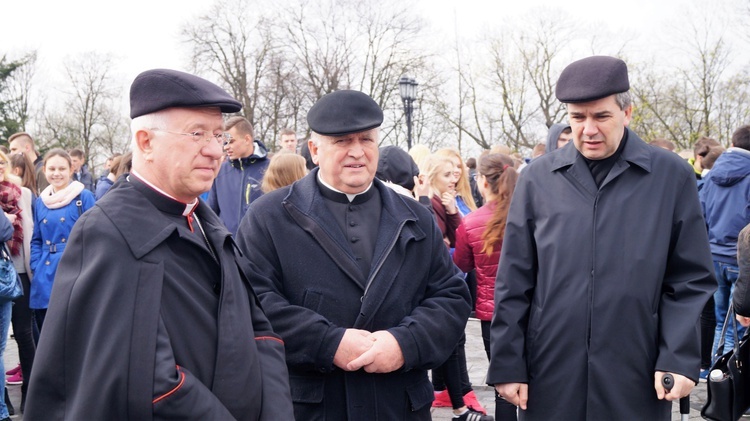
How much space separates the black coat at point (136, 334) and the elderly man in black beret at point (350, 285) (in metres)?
0.70

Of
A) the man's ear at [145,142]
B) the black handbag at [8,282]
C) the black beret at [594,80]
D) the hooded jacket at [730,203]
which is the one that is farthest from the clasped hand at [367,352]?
the hooded jacket at [730,203]

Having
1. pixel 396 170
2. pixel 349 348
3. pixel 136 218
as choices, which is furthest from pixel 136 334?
pixel 396 170

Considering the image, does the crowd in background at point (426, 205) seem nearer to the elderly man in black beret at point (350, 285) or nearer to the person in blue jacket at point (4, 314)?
the person in blue jacket at point (4, 314)

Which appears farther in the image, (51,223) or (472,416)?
(51,223)

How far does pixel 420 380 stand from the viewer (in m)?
3.27

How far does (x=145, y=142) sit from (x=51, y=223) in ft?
14.4

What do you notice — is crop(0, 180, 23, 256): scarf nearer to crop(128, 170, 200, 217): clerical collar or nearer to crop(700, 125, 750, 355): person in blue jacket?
crop(128, 170, 200, 217): clerical collar

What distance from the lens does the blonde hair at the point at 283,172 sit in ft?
18.6

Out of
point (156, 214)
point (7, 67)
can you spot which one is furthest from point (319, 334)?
point (7, 67)

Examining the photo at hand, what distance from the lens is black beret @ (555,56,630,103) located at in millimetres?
3094

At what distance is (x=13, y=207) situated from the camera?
6031 millimetres

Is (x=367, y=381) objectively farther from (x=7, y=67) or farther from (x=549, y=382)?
(x=7, y=67)

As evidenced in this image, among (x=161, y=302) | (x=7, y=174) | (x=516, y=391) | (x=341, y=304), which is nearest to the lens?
(x=161, y=302)

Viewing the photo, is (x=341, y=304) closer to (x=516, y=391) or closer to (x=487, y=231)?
(x=516, y=391)
